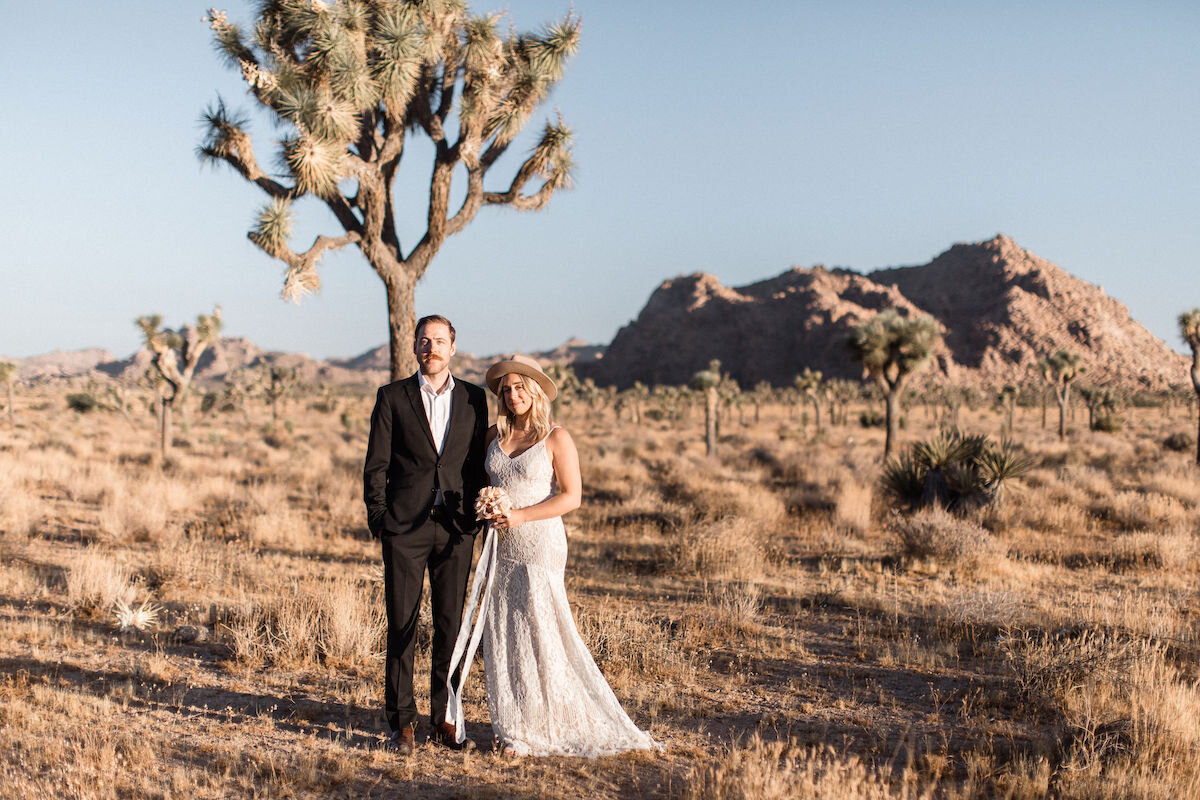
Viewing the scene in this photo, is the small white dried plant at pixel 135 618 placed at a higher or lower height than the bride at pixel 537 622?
lower

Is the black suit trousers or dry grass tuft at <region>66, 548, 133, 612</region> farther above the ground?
the black suit trousers

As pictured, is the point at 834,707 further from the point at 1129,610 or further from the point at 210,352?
the point at 210,352

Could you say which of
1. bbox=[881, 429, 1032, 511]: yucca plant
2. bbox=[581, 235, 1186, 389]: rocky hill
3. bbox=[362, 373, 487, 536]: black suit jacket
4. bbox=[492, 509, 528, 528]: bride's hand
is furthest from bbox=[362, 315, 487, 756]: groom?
bbox=[581, 235, 1186, 389]: rocky hill

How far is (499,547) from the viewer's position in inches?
153

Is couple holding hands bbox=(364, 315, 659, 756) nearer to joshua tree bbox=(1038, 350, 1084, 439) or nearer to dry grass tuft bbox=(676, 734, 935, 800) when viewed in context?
dry grass tuft bbox=(676, 734, 935, 800)

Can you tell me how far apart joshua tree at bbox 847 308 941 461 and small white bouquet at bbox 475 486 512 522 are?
Result: 62.7ft

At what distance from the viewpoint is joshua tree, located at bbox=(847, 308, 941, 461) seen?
69.2 feet

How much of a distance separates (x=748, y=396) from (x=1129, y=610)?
6203 centimetres

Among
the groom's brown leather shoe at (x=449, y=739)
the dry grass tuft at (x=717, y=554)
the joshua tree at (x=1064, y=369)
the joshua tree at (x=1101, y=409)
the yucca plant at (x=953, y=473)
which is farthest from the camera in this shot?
the joshua tree at (x=1101, y=409)

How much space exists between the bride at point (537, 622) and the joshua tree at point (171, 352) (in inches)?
647

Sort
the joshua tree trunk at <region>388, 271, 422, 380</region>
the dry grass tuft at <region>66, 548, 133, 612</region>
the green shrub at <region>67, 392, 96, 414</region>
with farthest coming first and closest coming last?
the green shrub at <region>67, 392, 96, 414</region>, the joshua tree trunk at <region>388, 271, 422, 380</region>, the dry grass tuft at <region>66, 548, 133, 612</region>

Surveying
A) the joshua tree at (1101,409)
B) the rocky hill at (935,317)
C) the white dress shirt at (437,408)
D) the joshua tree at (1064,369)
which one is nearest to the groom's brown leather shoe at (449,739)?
the white dress shirt at (437,408)

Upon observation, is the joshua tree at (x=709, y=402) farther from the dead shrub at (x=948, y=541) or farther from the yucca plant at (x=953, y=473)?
the dead shrub at (x=948, y=541)

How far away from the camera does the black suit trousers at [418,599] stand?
3.76 metres
